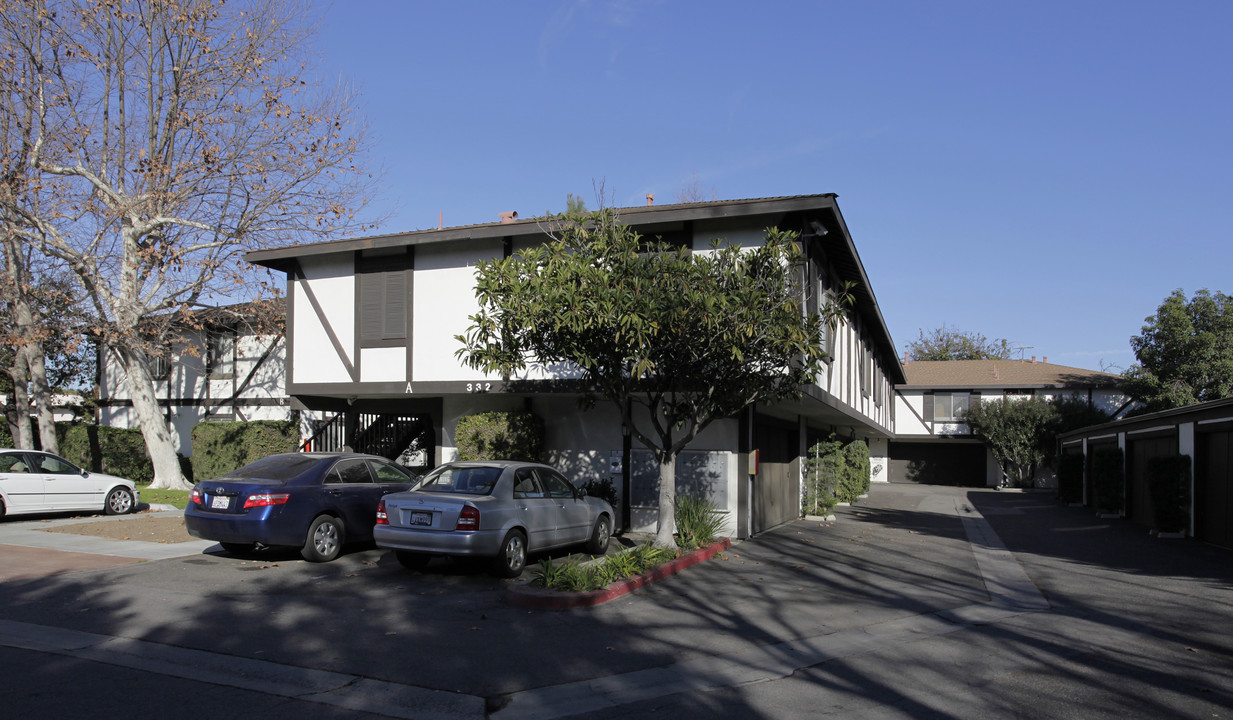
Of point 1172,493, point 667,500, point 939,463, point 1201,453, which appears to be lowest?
point 939,463

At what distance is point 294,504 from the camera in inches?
432

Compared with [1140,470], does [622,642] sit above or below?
below

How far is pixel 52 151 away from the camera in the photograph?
65.2 feet

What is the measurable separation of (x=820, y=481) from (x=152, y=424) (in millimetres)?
17342

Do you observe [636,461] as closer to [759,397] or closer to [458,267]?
[759,397]

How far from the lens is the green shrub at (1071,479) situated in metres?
27.8

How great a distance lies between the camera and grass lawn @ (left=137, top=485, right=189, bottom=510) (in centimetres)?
1894

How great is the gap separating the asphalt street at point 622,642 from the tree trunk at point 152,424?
9743mm

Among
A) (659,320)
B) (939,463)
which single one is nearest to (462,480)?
(659,320)

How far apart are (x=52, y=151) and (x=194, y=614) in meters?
16.7

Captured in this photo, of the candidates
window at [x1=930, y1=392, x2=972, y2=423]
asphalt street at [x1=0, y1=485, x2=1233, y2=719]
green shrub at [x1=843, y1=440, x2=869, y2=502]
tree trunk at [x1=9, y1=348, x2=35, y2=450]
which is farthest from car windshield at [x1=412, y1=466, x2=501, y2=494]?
window at [x1=930, y1=392, x2=972, y2=423]

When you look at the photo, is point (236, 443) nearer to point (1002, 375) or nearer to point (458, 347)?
point (458, 347)

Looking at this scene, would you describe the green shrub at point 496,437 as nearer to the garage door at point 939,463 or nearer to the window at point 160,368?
the window at point 160,368

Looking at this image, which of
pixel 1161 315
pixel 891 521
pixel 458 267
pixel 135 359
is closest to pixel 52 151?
pixel 135 359
